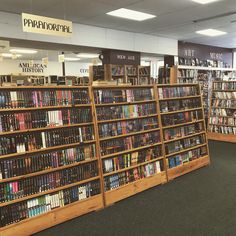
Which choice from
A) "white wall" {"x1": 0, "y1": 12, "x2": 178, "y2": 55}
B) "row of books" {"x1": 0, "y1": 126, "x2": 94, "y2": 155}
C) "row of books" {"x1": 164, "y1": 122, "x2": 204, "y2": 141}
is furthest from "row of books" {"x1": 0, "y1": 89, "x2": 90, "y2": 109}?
"white wall" {"x1": 0, "y1": 12, "x2": 178, "y2": 55}

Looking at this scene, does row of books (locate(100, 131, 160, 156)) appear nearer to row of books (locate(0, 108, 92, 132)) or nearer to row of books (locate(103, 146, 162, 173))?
row of books (locate(103, 146, 162, 173))

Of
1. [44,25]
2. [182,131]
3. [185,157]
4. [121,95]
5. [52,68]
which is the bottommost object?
[185,157]

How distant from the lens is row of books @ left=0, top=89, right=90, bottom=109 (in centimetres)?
302

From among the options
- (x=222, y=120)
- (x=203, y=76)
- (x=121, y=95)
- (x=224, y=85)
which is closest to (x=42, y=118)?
(x=121, y=95)

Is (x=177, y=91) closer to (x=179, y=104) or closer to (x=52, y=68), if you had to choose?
(x=179, y=104)

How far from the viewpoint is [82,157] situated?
355 cm

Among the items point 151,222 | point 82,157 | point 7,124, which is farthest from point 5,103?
point 151,222

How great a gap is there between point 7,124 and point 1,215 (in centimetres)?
100

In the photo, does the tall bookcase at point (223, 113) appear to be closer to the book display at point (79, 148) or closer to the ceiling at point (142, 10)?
the ceiling at point (142, 10)

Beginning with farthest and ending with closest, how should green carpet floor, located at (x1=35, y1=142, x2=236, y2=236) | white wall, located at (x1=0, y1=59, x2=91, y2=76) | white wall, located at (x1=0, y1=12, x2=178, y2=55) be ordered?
white wall, located at (x1=0, y1=59, x2=91, y2=76) < white wall, located at (x1=0, y1=12, x2=178, y2=55) < green carpet floor, located at (x1=35, y1=142, x2=236, y2=236)

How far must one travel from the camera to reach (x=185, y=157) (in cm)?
513

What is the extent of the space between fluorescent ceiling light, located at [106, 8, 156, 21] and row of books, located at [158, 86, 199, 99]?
2.31 m

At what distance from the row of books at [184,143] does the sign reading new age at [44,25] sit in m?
2.62

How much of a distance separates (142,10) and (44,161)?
4.41m
